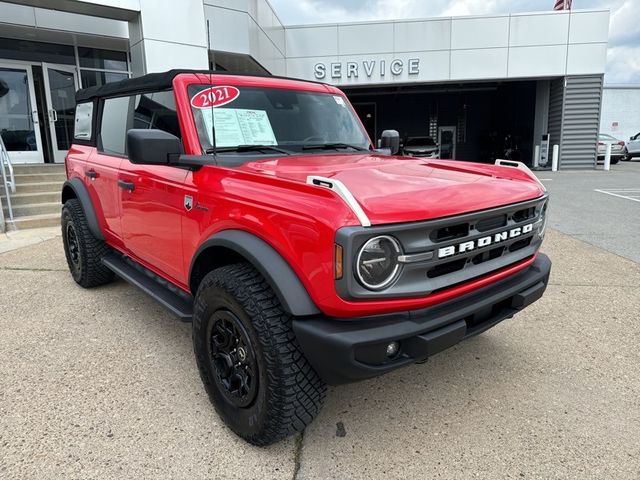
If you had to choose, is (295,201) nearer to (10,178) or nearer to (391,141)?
(391,141)

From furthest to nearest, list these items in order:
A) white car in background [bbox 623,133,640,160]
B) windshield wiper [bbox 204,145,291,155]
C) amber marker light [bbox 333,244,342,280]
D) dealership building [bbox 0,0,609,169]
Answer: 1. white car in background [bbox 623,133,640,160]
2. dealership building [bbox 0,0,609,169]
3. windshield wiper [bbox 204,145,291,155]
4. amber marker light [bbox 333,244,342,280]

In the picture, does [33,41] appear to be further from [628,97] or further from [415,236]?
[628,97]

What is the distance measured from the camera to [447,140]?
26.6m

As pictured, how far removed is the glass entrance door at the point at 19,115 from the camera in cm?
1061

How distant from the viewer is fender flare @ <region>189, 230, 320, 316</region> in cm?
193

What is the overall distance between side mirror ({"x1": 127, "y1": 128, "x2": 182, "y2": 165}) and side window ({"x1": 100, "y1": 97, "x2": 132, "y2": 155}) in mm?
1238

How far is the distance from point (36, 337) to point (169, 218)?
168 centimetres

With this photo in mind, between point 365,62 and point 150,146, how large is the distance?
56.9ft

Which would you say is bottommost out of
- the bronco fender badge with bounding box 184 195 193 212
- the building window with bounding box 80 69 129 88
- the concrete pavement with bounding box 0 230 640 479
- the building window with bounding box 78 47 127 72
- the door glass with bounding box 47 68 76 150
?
the concrete pavement with bounding box 0 230 640 479

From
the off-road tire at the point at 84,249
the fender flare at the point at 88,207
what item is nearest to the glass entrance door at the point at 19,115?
the off-road tire at the point at 84,249

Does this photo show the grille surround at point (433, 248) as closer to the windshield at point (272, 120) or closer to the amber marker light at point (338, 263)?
the amber marker light at point (338, 263)

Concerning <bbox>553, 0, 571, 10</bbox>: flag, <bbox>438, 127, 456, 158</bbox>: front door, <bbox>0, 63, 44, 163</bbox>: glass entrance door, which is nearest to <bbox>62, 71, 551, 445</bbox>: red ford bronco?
<bbox>0, 63, 44, 163</bbox>: glass entrance door

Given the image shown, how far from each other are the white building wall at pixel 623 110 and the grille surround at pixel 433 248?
3498cm

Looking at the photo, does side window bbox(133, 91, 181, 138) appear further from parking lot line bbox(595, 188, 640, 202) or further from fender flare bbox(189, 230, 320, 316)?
parking lot line bbox(595, 188, 640, 202)
